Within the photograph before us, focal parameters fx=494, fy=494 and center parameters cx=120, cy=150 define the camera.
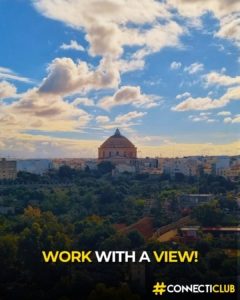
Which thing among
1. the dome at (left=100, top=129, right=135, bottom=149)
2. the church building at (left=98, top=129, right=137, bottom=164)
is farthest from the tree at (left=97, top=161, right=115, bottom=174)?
the dome at (left=100, top=129, right=135, bottom=149)

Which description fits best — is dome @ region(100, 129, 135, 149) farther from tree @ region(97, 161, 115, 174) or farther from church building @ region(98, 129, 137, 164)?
tree @ region(97, 161, 115, 174)

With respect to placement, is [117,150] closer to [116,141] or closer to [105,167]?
[116,141]

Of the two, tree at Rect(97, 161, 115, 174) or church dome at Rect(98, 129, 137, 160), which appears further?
tree at Rect(97, 161, 115, 174)

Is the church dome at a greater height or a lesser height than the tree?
greater

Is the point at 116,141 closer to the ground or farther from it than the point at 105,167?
farther from it

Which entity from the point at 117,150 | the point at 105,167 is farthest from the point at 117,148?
the point at 105,167

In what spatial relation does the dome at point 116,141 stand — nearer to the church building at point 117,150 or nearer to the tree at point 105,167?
the church building at point 117,150

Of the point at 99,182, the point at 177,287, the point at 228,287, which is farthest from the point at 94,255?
the point at 99,182

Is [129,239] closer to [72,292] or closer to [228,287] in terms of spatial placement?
[72,292]
